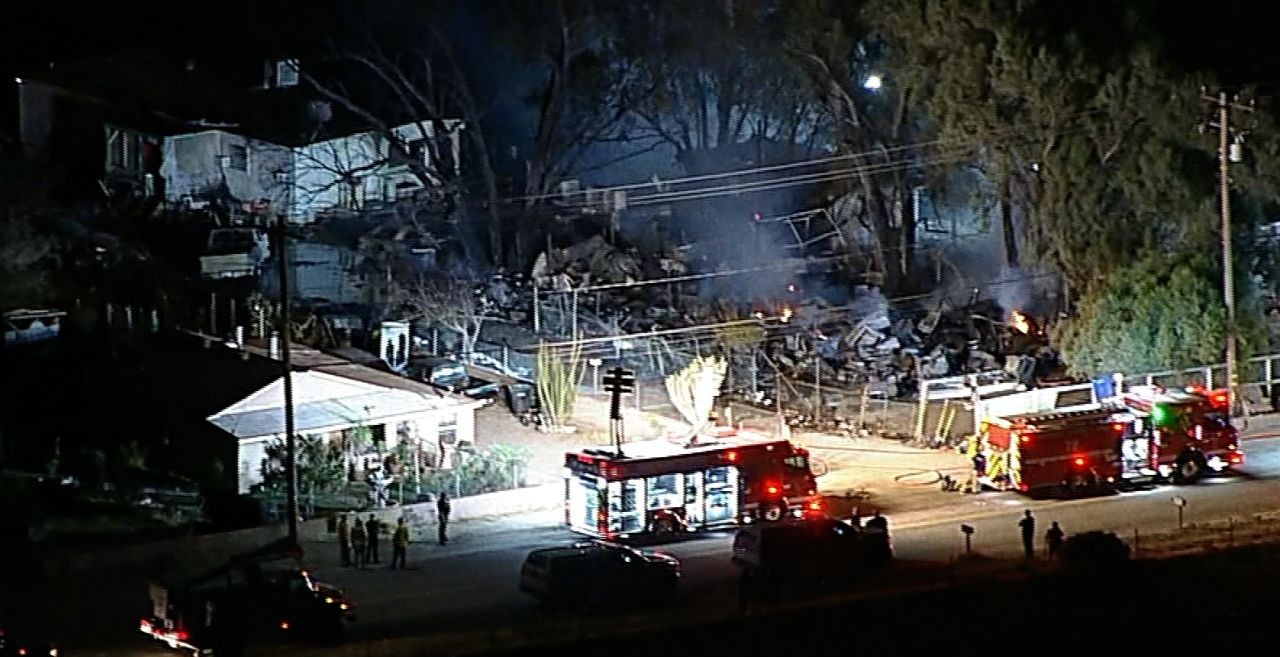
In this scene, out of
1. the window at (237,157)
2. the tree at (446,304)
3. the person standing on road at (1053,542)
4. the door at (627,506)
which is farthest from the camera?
the window at (237,157)

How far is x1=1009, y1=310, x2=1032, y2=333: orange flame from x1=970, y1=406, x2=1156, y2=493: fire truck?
551 inches

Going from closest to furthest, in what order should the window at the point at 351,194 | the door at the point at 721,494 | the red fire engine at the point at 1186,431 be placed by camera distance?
1. the door at the point at 721,494
2. the red fire engine at the point at 1186,431
3. the window at the point at 351,194

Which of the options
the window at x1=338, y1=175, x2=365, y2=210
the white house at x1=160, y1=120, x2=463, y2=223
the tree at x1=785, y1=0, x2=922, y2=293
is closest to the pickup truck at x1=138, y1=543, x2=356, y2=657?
the tree at x1=785, y1=0, x2=922, y2=293

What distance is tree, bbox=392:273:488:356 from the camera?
48.5m

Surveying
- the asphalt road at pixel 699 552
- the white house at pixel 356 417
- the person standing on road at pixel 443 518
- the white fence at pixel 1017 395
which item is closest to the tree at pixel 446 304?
the white house at pixel 356 417

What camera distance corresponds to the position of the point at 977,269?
56.6m

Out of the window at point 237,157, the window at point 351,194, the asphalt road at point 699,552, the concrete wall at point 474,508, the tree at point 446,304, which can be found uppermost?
the window at point 237,157

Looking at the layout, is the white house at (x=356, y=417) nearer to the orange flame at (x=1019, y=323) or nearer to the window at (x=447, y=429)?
the window at (x=447, y=429)

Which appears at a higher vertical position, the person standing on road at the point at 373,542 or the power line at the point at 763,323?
the power line at the point at 763,323

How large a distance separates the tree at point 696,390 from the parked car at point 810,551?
35.5 feet

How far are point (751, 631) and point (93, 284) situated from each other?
29.7 m

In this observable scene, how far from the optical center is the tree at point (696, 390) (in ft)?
133

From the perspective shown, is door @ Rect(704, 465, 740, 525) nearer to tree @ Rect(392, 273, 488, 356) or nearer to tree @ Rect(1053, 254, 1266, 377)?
tree @ Rect(1053, 254, 1266, 377)

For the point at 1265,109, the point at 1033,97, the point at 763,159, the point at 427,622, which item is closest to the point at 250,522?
the point at 427,622
